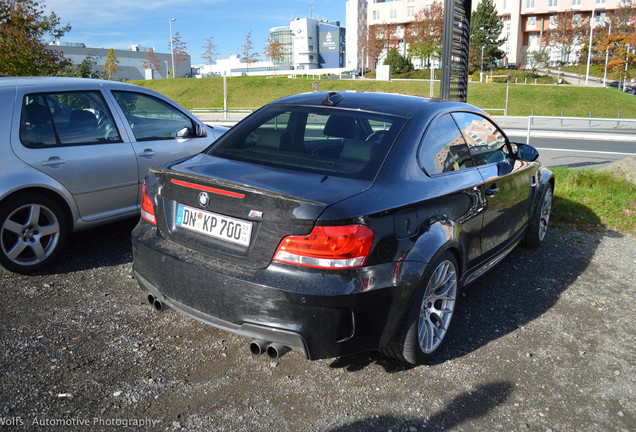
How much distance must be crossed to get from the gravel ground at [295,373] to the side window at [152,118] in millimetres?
1736

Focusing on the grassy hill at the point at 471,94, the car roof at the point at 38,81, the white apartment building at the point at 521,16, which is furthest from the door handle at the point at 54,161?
the white apartment building at the point at 521,16

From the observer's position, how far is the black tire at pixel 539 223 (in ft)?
17.4

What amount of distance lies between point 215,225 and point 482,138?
2463mm

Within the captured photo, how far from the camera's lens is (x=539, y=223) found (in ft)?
17.8

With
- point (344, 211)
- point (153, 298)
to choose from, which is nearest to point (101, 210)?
point (153, 298)

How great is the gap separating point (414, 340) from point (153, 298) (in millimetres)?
1579

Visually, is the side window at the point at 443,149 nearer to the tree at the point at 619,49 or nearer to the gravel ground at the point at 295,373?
the gravel ground at the point at 295,373

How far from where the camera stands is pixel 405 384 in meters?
3.01

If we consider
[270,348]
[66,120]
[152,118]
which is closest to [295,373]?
[270,348]

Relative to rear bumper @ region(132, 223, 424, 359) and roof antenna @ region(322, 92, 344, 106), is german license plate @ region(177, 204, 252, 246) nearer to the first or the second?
rear bumper @ region(132, 223, 424, 359)

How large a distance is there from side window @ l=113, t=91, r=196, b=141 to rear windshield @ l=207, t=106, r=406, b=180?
77.9 inches

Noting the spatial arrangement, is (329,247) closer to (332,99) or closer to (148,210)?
(148,210)

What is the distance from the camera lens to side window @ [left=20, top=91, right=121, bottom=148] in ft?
14.8

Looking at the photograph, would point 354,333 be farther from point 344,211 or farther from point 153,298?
point 153,298
